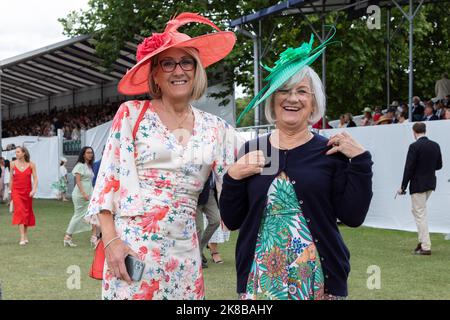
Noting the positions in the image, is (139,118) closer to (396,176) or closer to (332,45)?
(396,176)

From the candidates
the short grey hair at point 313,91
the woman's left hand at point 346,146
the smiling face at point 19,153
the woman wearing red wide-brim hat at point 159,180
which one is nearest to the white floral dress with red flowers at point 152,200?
the woman wearing red wide-brim hat at point 159,180

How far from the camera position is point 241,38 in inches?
930

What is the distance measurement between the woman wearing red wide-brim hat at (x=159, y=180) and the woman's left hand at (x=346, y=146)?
0.70 meters

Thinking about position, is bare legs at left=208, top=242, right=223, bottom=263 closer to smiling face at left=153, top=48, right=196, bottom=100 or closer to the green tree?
smiling face at left=153, top=48, right=196, bottom=100

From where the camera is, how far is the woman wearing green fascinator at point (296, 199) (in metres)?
3.12

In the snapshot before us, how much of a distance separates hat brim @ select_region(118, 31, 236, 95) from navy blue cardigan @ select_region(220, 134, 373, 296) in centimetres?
75

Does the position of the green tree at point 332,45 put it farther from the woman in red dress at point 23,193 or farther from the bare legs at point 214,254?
the bare legs at point 214,254

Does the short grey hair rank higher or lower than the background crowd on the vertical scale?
lower

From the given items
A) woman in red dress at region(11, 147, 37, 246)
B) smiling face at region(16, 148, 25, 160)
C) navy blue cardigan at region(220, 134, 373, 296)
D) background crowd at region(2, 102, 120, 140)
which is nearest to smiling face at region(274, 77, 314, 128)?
navy blue cardigan at region(220, 134, 373, 296)

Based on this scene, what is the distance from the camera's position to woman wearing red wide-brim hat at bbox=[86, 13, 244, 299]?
343 centimetres

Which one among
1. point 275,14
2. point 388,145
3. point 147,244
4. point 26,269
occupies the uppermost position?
point 275,14

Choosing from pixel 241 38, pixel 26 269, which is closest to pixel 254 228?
pixel 26 269
